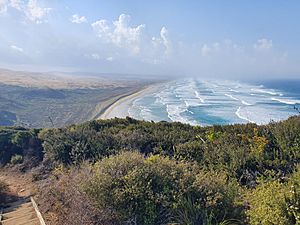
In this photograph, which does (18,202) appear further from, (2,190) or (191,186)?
(191,186)

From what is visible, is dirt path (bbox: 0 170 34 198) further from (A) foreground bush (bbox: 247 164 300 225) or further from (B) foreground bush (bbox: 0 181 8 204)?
(A) foreground bush (bbox: 247 164 300 225)

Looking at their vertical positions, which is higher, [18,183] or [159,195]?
[159,195]

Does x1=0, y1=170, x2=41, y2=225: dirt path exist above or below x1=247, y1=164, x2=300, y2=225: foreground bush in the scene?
below

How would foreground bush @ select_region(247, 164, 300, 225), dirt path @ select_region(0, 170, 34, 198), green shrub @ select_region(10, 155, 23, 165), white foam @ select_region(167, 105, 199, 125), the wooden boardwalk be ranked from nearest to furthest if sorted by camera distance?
foreground bush @ select_region(247, 164, 300, 225), the wooden boardwalk, dirt path @ select_region(0, 170, 34, 198), green shrub @ select_region(10, 155, 23, 165), white foam @ select_region(167, 105, 199, 125)

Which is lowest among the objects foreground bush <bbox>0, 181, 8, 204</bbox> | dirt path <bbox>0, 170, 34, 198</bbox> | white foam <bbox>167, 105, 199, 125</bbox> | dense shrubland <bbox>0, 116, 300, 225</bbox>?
white foam <bbox>167, 105, 199, 125</bbox>

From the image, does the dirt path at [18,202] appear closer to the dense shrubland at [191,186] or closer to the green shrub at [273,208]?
the dense shrubland at [191,186]

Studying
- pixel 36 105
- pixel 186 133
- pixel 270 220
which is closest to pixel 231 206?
pixel 270 220

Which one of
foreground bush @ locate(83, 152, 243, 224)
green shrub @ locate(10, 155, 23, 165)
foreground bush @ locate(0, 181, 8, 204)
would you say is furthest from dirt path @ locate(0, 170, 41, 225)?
foreground bush @ locate(83, 152, 243, 224)

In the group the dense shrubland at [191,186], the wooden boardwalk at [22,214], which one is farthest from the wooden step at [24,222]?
the dense shrubland at [191,186]

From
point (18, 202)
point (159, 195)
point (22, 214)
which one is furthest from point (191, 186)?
point (18, 202)
